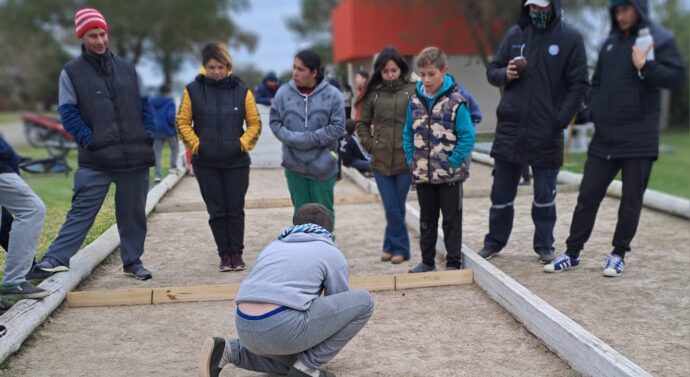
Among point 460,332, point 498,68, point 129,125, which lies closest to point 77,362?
point 129,125

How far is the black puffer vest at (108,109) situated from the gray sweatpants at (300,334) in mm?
2070

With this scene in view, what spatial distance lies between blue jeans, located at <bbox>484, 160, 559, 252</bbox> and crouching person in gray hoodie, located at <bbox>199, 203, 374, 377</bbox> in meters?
2.58

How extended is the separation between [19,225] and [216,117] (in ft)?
5.29

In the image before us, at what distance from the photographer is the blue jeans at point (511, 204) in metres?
5.62

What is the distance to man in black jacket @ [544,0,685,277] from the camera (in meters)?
4.89

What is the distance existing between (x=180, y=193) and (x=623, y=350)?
18.1ft

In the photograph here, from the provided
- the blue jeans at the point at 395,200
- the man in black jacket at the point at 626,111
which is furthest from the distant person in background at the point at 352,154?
the man in black jacket at the point at 626,111

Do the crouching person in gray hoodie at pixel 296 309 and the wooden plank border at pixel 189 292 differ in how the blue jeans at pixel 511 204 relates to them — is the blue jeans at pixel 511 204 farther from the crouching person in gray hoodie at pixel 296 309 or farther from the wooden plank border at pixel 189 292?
the crouching person in gray hoodie at pixel 296 309

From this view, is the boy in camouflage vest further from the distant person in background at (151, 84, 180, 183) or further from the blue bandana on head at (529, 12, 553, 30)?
the distant person in background at (151, 84, 180, 183)

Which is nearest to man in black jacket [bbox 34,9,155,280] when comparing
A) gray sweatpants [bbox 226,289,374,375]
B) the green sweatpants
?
the green sweatpants

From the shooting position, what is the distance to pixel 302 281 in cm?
332

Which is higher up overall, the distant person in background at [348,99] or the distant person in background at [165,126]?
the distant person in background at [348,99]

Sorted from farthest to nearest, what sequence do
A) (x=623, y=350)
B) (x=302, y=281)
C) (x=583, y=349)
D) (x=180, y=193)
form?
(x=180, y=193), (x=623, y=350), (x=583, y=349), (x=302, y=281)

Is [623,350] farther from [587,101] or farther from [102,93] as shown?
[102,93]
